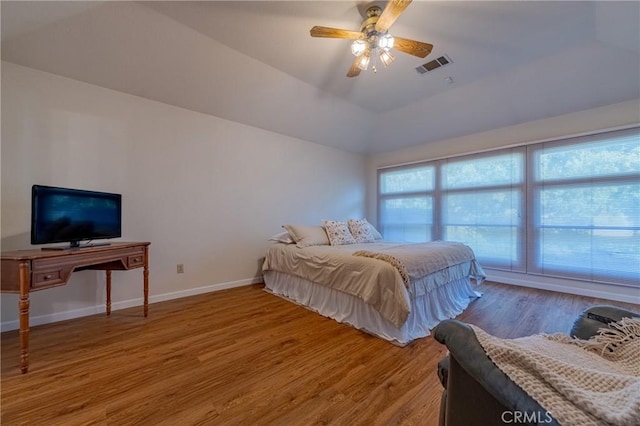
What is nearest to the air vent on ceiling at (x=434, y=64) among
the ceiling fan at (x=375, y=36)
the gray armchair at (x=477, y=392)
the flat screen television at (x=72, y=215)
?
the ceiling fan at (x=375, y=36)

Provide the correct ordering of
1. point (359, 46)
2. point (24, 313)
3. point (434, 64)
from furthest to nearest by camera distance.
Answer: point (434, 64), point (359, 46), point (24, 313)

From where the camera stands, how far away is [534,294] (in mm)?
3383

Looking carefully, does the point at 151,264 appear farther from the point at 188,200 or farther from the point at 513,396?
the point at 513,396

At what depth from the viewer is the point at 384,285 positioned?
2.22 metres

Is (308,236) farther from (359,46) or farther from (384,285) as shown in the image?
(359,46)

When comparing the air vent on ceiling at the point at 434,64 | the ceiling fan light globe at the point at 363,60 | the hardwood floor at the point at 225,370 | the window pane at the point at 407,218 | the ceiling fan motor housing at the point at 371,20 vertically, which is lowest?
the hardwood floor at the point at 225,370

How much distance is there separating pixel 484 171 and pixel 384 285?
3232mm

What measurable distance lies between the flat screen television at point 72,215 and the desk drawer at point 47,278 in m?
0.35

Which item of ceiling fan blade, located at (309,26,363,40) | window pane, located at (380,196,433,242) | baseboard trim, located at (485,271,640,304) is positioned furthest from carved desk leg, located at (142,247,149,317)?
baseboard trim, located at (485,271,640,304)

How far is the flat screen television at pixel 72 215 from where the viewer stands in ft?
6.49

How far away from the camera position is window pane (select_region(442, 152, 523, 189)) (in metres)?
3.91

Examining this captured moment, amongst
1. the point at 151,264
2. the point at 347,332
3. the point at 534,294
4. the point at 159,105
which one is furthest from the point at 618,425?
the point at 159,105

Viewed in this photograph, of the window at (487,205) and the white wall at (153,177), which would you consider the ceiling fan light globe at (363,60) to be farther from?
the window at (487,205)

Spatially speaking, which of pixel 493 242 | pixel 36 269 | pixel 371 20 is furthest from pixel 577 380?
pixel 493 242
